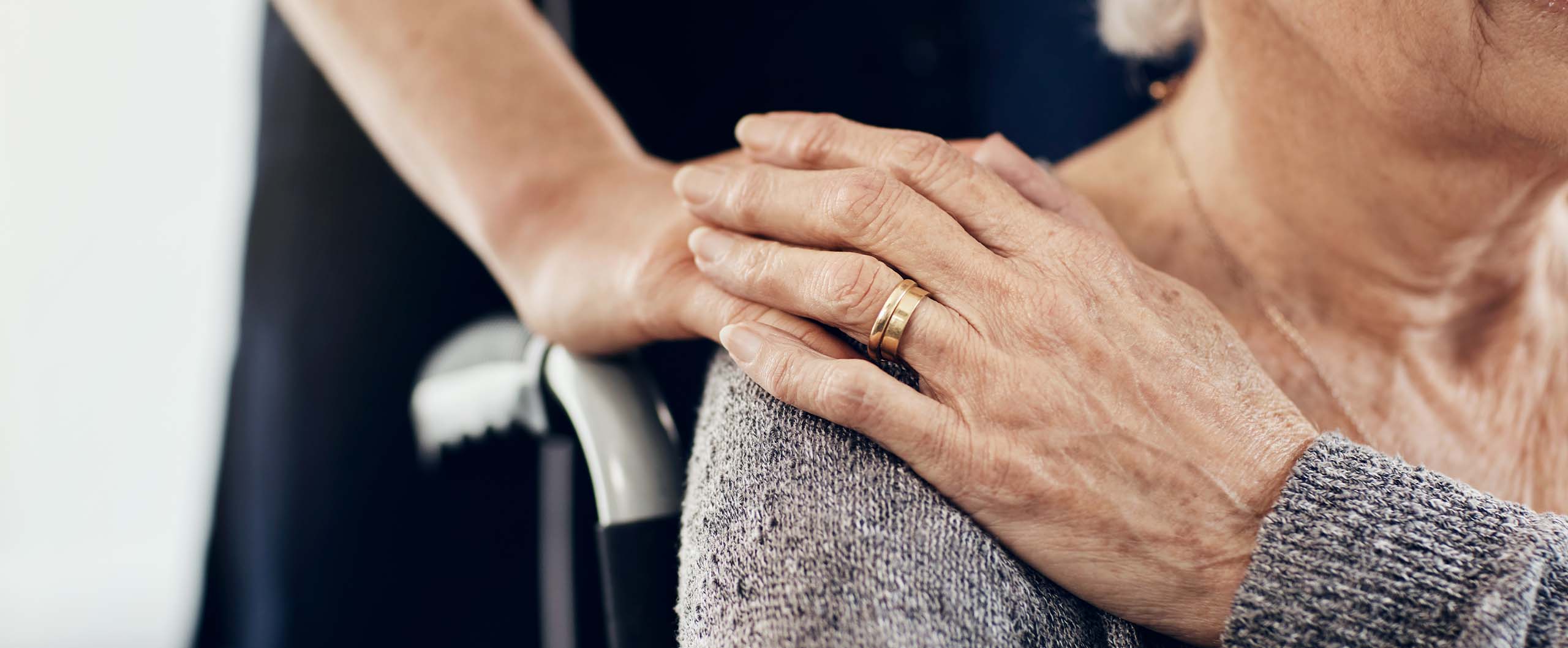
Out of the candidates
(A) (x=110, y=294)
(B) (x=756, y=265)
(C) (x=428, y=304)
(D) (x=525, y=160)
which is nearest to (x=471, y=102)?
(D) (x=525, y=160)

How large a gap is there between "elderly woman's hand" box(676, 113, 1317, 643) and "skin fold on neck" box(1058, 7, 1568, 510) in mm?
246

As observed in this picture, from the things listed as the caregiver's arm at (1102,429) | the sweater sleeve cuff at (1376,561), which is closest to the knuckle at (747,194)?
the caregiver's arm at (1102,429)

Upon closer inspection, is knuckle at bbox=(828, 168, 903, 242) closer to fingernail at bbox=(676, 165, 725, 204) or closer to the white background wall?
fingernail at bbox=(676, 165, 725, 204)

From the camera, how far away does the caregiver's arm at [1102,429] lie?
1.53ft

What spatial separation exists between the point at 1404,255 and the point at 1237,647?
18.2 inches

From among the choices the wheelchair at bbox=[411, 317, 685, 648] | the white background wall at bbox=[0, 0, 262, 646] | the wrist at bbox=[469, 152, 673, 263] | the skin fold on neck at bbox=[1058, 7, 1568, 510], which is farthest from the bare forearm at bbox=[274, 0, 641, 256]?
the white background wall at bbox=[0, 0, 262, 646]

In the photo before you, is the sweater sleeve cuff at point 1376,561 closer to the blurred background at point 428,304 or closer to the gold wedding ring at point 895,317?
the gold wedding ring at point 895,317

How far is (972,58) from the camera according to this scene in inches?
42.6

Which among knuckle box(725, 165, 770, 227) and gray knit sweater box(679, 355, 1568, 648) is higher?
knuckle box(725, 165, 770, 227)

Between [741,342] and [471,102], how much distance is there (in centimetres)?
36

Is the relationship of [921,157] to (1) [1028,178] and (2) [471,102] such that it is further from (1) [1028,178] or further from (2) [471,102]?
(2) [471,102]

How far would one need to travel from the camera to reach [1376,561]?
467 mm

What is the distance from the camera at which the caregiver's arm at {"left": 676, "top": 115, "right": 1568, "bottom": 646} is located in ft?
1.53

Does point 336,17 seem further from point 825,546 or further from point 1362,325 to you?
point 1362,325
